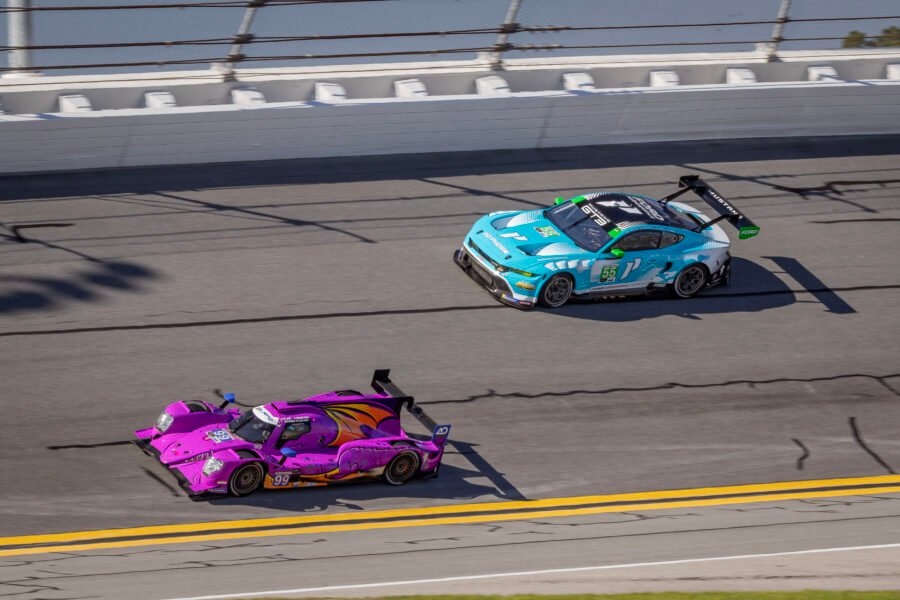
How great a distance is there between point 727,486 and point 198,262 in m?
7.89

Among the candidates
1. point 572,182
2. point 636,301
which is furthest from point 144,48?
point 636,301

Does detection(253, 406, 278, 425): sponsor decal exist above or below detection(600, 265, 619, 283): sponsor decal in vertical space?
below

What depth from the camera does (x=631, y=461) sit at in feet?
42.3

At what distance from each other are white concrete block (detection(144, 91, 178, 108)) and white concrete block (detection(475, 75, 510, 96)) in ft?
17.4

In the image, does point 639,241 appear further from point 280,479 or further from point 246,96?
point 246,96

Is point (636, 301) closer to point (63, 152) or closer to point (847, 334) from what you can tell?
point (847, 334)

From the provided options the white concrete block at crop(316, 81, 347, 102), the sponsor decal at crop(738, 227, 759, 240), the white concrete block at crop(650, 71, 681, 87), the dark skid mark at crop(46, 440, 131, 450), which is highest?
the white concrete block at crop(650, 71, 681, 87)

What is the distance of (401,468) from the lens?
474 inches

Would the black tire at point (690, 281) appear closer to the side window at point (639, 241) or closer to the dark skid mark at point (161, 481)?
the side window at point (639, 241)

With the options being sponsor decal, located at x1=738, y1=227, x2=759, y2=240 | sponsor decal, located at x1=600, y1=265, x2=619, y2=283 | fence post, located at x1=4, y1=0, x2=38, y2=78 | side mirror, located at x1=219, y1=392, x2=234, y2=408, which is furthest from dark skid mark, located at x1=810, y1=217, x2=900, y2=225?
fence post, located at x1=4, y1=0, x2=38, y2=78

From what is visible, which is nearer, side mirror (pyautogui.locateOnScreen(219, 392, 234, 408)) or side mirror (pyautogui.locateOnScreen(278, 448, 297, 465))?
side mirror (pyautogui.locateOnScreen(278, 448, 297, 465))

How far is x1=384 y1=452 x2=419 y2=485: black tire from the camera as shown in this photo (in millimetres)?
11938

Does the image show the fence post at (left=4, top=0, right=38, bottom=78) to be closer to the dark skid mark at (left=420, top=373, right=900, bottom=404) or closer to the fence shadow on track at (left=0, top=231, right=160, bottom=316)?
the fence shadow on track at (left=0, top=231, right=160, bottom=316)

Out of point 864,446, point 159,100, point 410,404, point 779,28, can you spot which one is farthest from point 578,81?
point 410,404
